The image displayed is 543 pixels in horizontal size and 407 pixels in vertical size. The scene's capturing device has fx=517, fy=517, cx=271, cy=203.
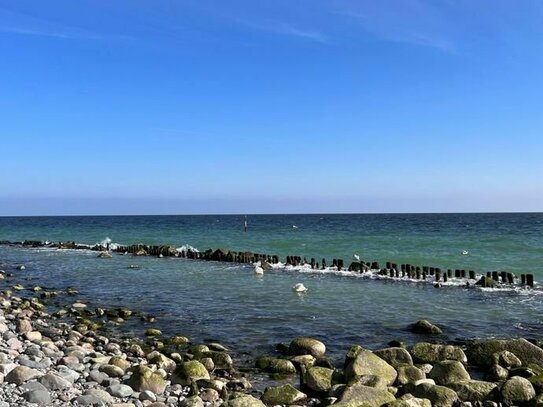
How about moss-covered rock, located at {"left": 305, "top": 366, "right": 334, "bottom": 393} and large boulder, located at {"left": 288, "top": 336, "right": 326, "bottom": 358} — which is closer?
moss-covered rock, located at {"left": 305, "top": 366, "right": 334, "bottom": 393}

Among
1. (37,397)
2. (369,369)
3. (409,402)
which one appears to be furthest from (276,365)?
(37,397)

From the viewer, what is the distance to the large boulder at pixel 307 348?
1280 centimetres

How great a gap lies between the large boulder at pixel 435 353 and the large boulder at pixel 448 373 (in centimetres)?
143

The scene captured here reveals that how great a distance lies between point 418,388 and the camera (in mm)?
9602

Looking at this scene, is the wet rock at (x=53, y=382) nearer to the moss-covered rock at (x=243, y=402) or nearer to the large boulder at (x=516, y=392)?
the moss-covered rock at (x=243, y=402)

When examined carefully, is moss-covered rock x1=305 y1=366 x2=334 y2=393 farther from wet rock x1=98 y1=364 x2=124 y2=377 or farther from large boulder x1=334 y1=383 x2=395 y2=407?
wet rock x1=98 y1=364 x2=124 y2=377

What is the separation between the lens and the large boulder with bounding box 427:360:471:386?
10555mm

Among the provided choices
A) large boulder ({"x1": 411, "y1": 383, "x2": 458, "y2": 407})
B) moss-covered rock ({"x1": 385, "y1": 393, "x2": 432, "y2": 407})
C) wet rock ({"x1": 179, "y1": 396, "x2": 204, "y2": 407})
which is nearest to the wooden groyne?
large boulder ({"x1": 411, "y1": 383, "x2": 458, "y2": 407})

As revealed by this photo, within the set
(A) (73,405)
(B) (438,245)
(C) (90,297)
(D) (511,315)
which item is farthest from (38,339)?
(B) (438,245)

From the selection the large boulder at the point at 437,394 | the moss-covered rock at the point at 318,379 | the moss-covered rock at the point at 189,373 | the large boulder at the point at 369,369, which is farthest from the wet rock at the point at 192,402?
the large boulder at the point at 437,394

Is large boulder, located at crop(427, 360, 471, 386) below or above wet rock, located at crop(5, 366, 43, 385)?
below

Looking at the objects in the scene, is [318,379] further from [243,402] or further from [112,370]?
[112,370]

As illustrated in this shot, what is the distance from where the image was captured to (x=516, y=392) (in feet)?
30.9

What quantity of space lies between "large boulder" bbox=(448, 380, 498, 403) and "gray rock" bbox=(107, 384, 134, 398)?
6054 millimetres
